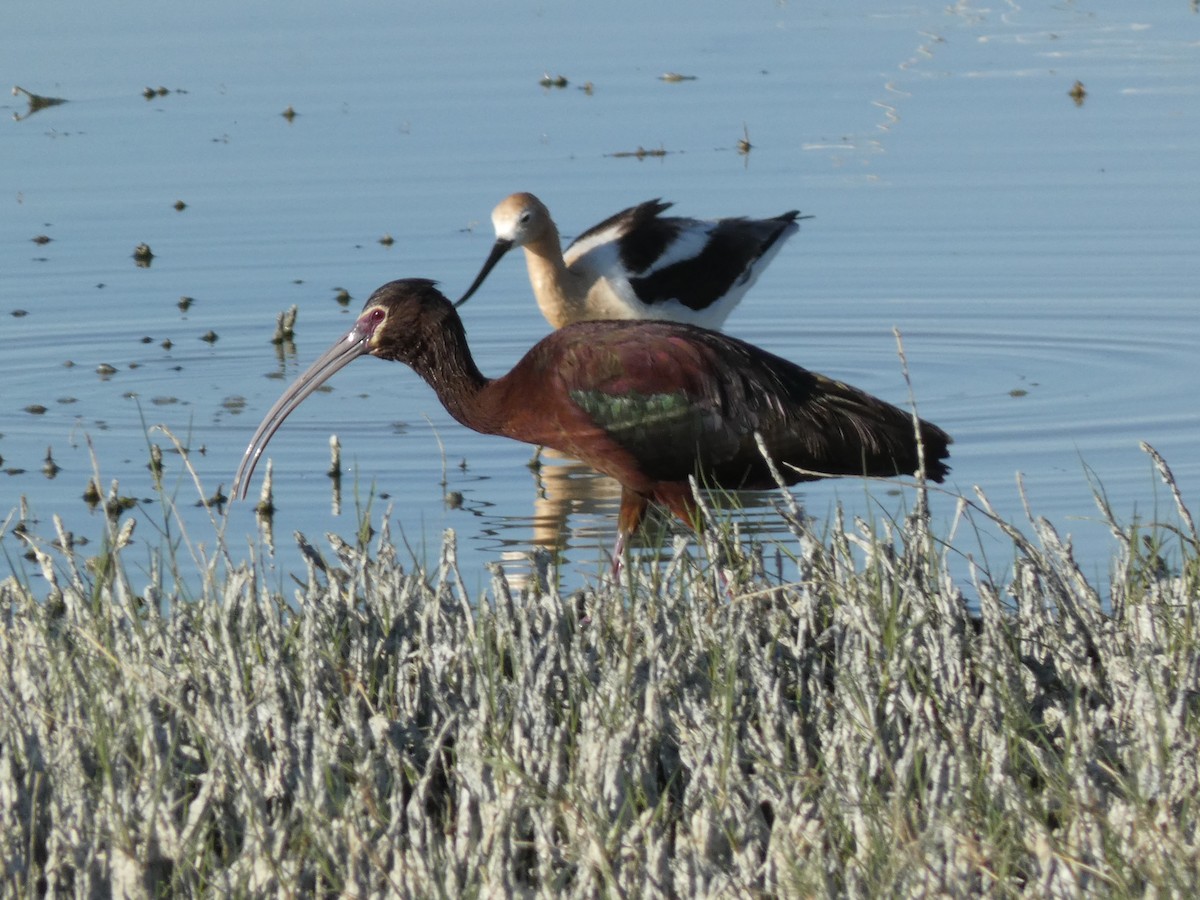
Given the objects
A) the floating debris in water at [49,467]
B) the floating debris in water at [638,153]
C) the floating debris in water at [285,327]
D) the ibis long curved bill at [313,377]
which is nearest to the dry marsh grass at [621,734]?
the ibis long curved bill at [313,377]

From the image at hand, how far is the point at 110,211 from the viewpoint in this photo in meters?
11.3

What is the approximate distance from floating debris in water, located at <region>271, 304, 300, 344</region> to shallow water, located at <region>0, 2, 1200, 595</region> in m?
0.07

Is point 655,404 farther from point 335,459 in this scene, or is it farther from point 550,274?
point 550,274

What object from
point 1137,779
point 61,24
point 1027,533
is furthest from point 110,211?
point 1137,779

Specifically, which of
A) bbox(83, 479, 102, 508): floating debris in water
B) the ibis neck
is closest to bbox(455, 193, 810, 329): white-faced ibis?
bbox(83, 479, 102, 508): floating debris in water

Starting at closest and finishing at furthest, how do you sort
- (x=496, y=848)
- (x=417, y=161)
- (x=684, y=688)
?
(x=496, y=848)
(x=684, y=688)
(x=417, y=161)

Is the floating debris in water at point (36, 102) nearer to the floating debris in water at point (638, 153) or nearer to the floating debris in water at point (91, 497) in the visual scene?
the floating debris in water at point (638, 153)

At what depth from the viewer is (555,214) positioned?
37.0 ft

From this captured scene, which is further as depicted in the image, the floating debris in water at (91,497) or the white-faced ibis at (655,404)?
the floating debris in water at (91,497)

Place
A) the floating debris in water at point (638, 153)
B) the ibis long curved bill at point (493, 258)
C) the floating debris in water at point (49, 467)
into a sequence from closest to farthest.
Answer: the floating debris in water at point (49, 467), the ibis long curved bill at point (493, 258), the floating debris in water at point (638, 153)

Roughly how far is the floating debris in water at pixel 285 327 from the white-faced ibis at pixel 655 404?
272cm

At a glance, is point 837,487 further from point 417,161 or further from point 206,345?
point 417,161

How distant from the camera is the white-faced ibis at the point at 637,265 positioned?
9461 mm

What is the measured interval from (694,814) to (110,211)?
860cm
